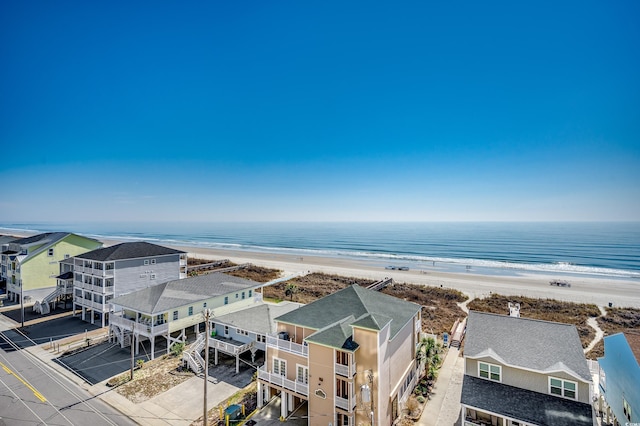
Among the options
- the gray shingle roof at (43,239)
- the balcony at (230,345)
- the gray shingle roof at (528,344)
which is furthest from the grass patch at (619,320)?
the gray shingle roof at (43,239)

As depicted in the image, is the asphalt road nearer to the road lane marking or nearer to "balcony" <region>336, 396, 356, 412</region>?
the road lane marking

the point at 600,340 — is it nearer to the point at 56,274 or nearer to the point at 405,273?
the point at 405,273

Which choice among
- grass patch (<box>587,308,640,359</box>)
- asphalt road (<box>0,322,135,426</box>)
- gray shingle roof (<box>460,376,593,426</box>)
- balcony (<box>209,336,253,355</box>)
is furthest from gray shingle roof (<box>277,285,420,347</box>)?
grass patch (<box>587,308,640,359</box>)

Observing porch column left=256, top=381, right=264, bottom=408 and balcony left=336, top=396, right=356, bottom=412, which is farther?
porch column left=256, top=381, right=264, bottom=408

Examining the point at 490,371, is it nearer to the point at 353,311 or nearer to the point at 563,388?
the point at 563,388

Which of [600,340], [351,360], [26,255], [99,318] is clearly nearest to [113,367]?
[99,318]

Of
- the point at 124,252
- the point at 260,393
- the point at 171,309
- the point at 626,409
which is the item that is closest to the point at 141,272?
the point at 124,252
